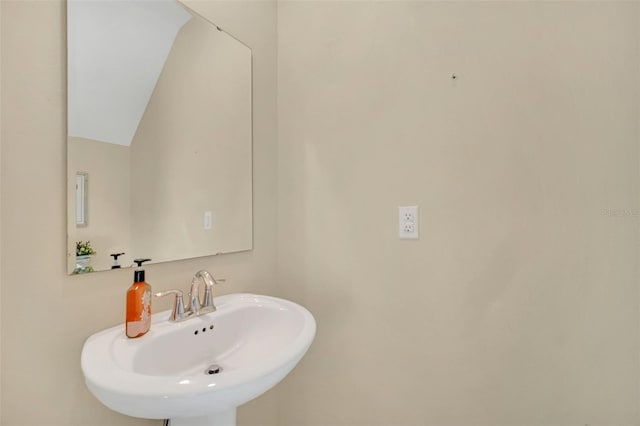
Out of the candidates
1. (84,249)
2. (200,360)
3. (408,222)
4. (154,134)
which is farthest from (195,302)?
(408,222)

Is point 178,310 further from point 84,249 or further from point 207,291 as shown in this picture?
point 84,249

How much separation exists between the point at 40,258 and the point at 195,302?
40 centimetres

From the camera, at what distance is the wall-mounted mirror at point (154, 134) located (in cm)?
81

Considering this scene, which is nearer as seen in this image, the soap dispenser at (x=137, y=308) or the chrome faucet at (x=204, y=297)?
the soap dispenser at (x=137, y=308)

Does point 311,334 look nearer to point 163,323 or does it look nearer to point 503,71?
point 163,323

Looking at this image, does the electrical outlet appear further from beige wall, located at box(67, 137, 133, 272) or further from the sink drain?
beige wall, located at box(67, 137, 133, 272)

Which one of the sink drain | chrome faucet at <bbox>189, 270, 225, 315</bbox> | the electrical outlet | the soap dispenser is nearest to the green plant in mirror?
the soap dispenser

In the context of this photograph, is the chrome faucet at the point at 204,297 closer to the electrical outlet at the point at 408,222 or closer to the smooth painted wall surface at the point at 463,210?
the smooth painted wall surface at the point at 463,210

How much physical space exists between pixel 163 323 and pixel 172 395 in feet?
1.28

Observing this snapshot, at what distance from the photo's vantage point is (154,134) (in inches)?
39.7

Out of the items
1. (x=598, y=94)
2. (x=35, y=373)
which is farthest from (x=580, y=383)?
(x=35, y=373)

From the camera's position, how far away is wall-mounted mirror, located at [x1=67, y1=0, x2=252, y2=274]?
0.81 m

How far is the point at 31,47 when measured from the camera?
719mm

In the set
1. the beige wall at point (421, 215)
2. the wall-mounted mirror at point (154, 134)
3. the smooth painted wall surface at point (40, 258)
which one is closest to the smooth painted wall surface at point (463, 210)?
the beige wall at point (421, 215)
